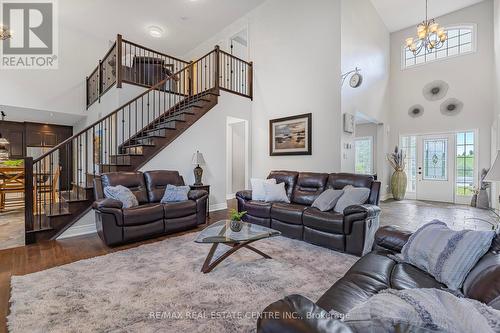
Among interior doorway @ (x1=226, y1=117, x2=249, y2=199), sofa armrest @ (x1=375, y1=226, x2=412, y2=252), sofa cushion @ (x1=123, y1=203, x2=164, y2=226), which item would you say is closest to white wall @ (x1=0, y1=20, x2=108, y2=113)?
interior doorway @ (x1=226, y1=117, x2=249, y2=199)

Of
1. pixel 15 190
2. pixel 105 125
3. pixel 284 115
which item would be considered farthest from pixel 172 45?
pixel 15 190

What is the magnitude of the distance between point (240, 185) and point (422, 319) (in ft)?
22.1

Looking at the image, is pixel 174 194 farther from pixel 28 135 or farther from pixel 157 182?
pixel 28 135

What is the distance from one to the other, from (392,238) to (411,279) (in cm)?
49

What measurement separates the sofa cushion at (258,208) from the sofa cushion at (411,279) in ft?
7.53

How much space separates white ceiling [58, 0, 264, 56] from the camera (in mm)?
5773

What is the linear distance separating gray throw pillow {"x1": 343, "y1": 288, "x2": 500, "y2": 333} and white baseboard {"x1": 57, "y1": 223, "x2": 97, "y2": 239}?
4.21 meters

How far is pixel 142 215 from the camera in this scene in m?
3.33

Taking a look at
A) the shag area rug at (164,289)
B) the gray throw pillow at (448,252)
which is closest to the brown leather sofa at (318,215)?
the shag area rug at (164,289)

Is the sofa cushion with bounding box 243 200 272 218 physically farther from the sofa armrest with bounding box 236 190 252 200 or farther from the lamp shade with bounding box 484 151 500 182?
the lamp shade with bounding box 484 151 500 182

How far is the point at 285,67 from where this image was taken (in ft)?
18.5

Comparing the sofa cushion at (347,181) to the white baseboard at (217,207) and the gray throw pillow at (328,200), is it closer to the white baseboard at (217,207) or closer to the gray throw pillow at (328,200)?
the gray throw pillow at (328,200)

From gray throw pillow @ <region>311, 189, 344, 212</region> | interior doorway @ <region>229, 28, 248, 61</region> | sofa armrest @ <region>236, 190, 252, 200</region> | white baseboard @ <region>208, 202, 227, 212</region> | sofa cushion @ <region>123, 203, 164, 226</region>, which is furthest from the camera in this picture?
interior doorway @ <region>229, 28, 248, 61</region>

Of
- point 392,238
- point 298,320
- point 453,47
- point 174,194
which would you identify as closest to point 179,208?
point 174,194
